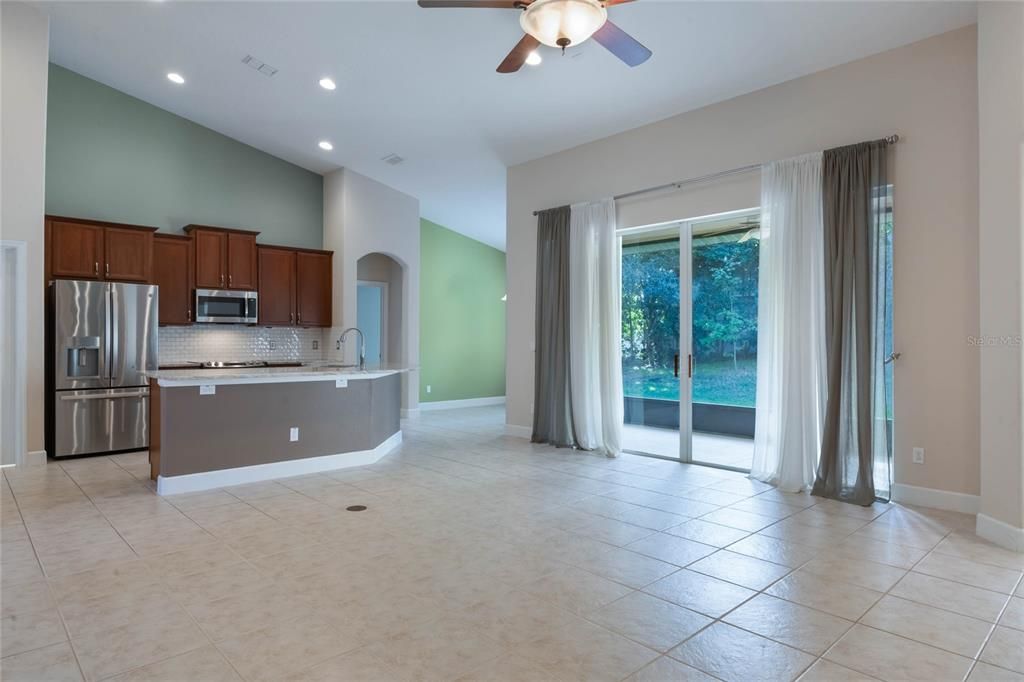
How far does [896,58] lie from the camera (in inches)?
172

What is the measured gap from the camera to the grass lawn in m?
5.31

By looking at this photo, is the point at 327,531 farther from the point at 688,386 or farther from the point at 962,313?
the point at 962,313

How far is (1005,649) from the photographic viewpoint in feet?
7.57

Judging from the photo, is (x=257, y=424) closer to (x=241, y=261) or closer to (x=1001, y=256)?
(x=241, y=261)

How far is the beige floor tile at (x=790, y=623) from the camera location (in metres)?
2.37

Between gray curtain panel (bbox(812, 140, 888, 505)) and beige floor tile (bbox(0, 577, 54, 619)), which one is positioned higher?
gray curtain panel (bbox(812, 140, 888, 505))

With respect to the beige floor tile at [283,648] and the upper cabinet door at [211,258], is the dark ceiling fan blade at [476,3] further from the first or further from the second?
the upper cabinet door at [211,258]

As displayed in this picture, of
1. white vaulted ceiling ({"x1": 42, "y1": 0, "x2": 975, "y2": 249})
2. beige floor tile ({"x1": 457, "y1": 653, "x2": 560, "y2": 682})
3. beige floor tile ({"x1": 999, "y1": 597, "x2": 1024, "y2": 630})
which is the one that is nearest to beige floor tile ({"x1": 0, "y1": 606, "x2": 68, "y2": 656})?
beige floor tile ({"x1": 457, "y1": 653, "x2": 560, "y2": 682})

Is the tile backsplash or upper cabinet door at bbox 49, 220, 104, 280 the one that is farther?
the tile backsplash

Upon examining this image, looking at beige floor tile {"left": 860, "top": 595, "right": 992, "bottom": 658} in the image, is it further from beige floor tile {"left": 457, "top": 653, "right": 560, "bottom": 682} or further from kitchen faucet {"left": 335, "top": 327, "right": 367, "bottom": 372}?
kitchen faucet {"left": 335, "top": 327, "right": 367, "bottom": 372}

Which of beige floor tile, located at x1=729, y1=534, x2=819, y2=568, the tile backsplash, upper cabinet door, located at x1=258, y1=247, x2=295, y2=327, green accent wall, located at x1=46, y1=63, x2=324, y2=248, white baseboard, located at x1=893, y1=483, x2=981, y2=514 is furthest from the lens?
upper cabinet door, located at x1=258, y1=247, x2=295, y2=327

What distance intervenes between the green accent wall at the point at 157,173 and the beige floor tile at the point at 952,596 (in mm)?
7886

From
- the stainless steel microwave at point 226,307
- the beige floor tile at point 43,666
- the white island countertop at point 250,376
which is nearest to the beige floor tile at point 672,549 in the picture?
the beige floor tile at point 43,666

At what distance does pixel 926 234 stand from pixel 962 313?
2.05 ft
